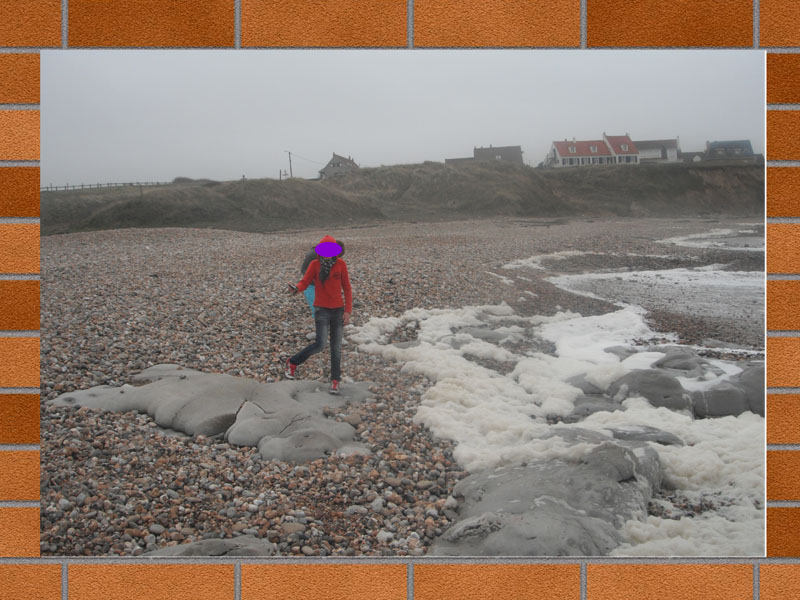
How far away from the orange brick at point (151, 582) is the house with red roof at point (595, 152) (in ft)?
10.2

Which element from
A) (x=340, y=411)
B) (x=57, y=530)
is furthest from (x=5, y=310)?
(x=340, y=411)

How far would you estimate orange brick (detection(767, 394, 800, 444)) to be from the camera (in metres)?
3.51

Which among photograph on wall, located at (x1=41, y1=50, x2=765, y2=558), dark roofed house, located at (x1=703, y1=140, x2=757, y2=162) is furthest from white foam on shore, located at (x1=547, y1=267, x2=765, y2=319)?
dark roofed house, located at (x1=703, y1=140, x2=757, y2=162)

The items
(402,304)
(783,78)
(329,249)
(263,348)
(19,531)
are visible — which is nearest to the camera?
(19,531)

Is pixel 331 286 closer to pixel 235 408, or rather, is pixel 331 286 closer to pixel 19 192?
pixel 235 408

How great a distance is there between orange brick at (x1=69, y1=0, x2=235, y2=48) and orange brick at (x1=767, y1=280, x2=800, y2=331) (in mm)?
3536

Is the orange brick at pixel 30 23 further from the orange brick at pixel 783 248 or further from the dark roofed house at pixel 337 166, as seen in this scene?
the orange brick at pixel 783 248

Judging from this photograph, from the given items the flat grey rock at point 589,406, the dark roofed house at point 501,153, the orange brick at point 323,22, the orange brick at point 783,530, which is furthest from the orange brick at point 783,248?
the orange brick at point 323,22

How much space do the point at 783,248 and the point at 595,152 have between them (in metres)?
1.22

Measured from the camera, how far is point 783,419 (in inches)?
138

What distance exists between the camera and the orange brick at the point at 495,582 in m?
3.28

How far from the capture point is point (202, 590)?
130 inches

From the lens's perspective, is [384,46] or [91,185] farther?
[91,185]

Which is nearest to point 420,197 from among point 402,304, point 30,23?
point 402,304
